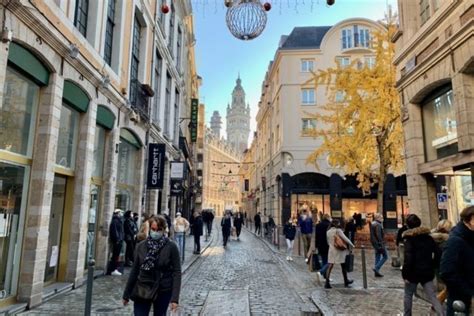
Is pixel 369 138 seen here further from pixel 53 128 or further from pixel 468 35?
pixel 53 128

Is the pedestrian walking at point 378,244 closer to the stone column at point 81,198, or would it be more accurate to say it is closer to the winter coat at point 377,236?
the winter coat at point 377,236

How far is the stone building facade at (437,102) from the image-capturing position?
23.7 ft

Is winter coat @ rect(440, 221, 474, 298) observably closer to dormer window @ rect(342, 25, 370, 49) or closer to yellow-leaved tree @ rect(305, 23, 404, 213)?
yellow-leaved tree @ rect(305, 23, 404, 213)

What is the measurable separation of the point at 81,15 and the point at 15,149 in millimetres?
4556

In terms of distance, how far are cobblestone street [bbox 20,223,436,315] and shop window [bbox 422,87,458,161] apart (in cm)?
349

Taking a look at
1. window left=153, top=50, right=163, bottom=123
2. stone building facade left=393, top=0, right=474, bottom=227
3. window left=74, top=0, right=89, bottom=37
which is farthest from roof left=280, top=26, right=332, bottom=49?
window left=74, top=0, right=89, bottom=37

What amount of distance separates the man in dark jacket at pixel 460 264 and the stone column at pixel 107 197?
9.05 m


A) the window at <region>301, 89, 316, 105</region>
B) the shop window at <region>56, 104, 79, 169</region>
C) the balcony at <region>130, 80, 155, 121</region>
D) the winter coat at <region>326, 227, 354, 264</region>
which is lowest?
the winter coat at <region>326, 227, 354, 264</region>

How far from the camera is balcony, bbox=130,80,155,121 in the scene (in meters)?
13.2

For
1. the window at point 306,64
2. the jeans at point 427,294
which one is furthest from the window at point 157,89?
the window at point 306,64

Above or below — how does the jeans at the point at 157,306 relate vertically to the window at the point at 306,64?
below

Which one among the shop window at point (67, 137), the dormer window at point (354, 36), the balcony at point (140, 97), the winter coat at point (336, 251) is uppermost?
the dormer window at point (354, 36)

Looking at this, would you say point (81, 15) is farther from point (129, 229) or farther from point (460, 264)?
point (460, 264)

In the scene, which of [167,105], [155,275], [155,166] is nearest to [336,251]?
[155,275]
